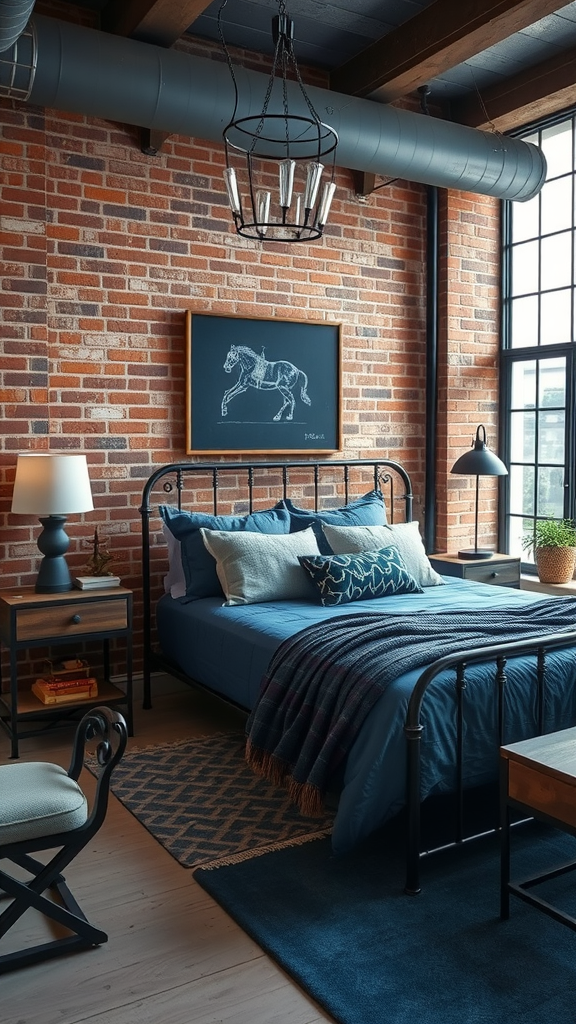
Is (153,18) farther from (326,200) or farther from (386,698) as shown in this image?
(386,698)

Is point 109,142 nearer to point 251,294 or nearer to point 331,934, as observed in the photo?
point 251,294

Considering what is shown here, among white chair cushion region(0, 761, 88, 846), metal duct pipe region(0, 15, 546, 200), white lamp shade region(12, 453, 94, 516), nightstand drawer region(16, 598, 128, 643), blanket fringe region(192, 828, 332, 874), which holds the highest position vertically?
metal duct pipe region(0, 15, 546, 200)

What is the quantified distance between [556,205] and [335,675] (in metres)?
3.74

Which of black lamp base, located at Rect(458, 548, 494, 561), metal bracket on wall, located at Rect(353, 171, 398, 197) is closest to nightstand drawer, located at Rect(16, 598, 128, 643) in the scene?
black lamp base, located at Rect(458, 548, 494, 561)

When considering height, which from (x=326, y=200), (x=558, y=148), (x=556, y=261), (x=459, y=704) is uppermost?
(x=558, y=148)

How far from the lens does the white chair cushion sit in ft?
7.62

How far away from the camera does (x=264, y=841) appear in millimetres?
3055

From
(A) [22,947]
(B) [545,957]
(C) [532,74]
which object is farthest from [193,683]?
(C) [532,74]

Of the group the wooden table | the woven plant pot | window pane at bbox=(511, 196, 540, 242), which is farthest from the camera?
window pane at bbox=(511, 196, 540, 242)

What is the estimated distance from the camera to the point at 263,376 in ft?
16.7

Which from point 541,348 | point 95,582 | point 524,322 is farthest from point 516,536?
point 95,582

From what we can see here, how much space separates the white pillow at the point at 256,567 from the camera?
166 inches

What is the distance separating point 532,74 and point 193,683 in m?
3.90

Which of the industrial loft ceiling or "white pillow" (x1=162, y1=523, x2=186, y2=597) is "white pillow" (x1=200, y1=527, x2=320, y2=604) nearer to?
"white pillow" (x1=162, y1=523, x2=186, y2=597)
